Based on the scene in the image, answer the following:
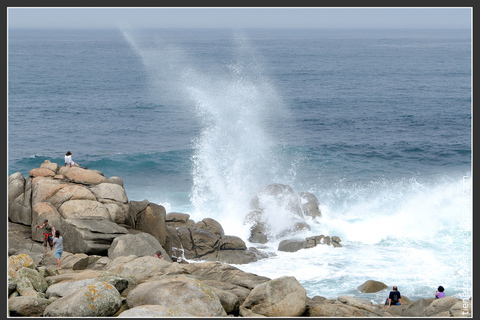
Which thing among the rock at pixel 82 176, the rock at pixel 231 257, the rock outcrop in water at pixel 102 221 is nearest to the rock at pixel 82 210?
the rock outcrop in water at pixel 102 221

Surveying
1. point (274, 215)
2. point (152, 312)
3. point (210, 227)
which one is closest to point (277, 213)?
point (274, 215)

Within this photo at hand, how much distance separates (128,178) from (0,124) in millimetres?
38068

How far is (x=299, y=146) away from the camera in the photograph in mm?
61875

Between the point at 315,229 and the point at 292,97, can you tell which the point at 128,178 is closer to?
the point at 315,229

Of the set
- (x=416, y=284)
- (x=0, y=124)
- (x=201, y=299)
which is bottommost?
(x=416, y=284)

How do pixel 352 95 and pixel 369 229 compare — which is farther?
pixel 352 95

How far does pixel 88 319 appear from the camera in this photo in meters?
13.6

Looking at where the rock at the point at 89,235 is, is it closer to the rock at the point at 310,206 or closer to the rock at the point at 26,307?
the rock at the point at 26,307

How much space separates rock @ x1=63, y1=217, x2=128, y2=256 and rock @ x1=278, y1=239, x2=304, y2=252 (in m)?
11.3

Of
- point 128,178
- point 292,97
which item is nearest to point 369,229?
point 128,178

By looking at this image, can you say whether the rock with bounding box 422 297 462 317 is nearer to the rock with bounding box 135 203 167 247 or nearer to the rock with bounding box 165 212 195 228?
the rock with bounding box 135 203 167 247

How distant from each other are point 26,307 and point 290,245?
21.0 metres

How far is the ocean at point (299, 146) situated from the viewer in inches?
1318

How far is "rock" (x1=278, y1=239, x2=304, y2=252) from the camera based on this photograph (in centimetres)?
3375
